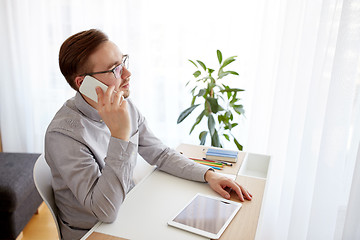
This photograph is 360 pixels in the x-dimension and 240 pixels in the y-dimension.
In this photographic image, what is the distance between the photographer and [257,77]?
7.93 ft

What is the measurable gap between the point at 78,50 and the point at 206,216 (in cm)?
72

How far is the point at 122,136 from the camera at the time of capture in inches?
45.4

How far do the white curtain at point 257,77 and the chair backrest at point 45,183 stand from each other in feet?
2.78

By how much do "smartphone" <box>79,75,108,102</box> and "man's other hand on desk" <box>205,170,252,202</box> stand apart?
531 mm

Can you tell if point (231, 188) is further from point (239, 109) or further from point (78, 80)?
point (239, 109)

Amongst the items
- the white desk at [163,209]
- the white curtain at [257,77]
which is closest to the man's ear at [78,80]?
the white desk at [163,209]

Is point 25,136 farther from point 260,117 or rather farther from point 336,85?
point 336,85

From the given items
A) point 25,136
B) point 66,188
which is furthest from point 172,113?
point 66,188

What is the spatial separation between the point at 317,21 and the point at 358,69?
0.52 m

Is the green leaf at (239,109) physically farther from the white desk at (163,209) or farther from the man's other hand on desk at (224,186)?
the man's other hand on desk at (224,186)

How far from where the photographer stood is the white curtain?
1601 mm

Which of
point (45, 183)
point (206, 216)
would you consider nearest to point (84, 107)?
point (45, 183)

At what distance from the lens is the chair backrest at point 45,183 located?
1.25 m

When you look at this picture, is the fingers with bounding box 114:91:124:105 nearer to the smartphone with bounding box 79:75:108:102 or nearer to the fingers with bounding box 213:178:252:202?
the smartphone with bounding box 79:75:108:102
